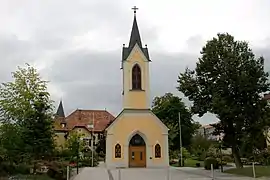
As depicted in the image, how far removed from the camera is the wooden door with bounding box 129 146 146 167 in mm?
42406

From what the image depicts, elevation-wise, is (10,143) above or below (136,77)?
below

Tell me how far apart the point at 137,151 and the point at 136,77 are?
8.37m

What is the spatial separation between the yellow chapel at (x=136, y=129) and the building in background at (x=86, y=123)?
3116 cm

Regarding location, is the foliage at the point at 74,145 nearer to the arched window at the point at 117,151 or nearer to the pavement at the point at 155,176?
the arched window at the point at 117,151

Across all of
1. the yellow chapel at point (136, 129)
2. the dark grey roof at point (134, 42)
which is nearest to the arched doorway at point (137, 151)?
the yellow chapel at point (136, 129)

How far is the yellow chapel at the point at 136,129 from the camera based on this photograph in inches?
1667

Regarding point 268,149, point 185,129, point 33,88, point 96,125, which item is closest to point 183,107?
point 185,129

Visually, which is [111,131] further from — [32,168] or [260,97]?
[260,97]

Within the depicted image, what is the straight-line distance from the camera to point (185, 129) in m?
72.5

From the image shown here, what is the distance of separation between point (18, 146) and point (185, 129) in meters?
44.3

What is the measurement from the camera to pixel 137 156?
141ft

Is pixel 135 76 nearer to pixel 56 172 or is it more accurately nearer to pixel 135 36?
pixel 135 36

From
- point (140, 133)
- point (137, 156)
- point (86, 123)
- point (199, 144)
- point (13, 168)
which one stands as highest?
point (86, 123)

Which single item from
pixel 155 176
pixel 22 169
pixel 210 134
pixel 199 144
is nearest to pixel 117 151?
pixel 210 134
